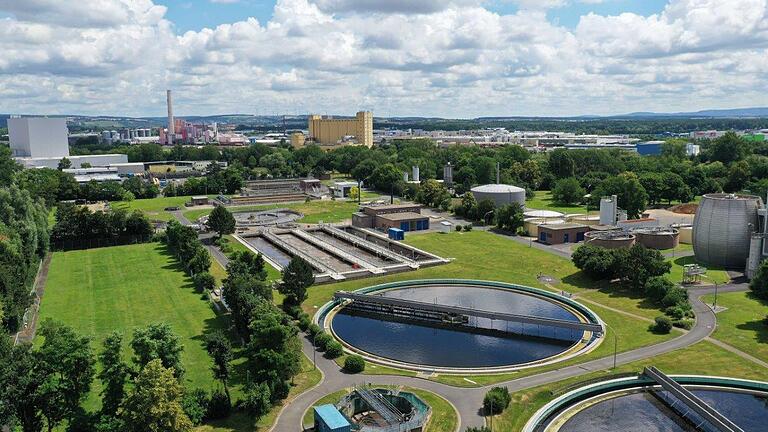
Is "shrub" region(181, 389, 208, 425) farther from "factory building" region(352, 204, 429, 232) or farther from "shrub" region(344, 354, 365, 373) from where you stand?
"factory building" region(352, 204, 429, 232)

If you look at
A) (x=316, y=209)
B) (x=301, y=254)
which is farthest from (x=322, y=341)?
(x=316, y=209)

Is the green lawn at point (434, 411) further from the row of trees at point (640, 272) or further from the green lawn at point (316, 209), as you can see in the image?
the green lawn at point (316, 209)

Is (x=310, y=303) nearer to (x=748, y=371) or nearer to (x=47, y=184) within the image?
(x=748, y=371)

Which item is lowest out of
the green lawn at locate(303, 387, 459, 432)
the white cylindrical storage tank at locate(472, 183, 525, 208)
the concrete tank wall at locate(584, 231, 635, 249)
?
the green lawn at locate(303, 387, 459, 432)

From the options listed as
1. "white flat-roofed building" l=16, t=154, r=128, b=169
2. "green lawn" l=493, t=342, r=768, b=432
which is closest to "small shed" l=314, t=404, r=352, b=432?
"green lawn" l=493, t=342, r=768, b=432

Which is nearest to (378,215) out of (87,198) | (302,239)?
(302,239)

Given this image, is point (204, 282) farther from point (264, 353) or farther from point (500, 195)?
point (500, 195)
